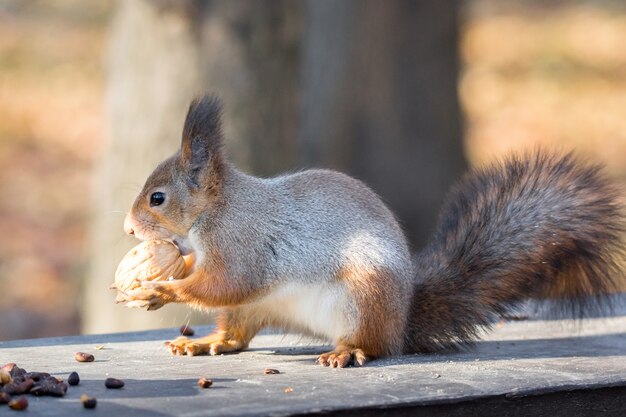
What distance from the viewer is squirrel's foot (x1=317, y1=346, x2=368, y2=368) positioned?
274 cm

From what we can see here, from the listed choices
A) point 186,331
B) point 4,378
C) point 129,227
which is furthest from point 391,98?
point 4,378

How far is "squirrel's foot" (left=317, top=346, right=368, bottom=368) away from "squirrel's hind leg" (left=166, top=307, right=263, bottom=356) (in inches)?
11.3

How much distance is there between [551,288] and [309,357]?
0.66m

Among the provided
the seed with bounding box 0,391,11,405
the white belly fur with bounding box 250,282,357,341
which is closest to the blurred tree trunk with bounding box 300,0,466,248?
the white belly fur with bounding box 250,282,357,341

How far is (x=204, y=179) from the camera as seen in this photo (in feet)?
9.96

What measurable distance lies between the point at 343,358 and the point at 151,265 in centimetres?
54

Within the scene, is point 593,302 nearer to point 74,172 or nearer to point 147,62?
point 147,62

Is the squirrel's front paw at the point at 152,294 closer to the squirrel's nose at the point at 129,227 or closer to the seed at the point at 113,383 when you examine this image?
the squirrel's nose at the point at 129,227

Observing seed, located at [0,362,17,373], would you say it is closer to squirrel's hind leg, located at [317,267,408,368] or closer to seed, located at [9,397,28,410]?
seed, located at [9,397,28,410]

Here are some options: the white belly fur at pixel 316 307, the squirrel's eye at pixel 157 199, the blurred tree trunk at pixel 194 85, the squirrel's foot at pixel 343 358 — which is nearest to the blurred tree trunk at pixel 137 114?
the blurred tree trunk at pixel 194 85

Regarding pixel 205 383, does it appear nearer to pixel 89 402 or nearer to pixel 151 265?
pixel 89 402

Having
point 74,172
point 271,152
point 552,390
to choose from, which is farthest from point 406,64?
point 552,390

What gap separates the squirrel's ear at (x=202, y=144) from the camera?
301 cm

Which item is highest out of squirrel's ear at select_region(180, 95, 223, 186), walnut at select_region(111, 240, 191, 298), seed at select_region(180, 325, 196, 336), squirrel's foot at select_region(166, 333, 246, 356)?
squirrel's ear at select_region(180, 95, 223, 186)
